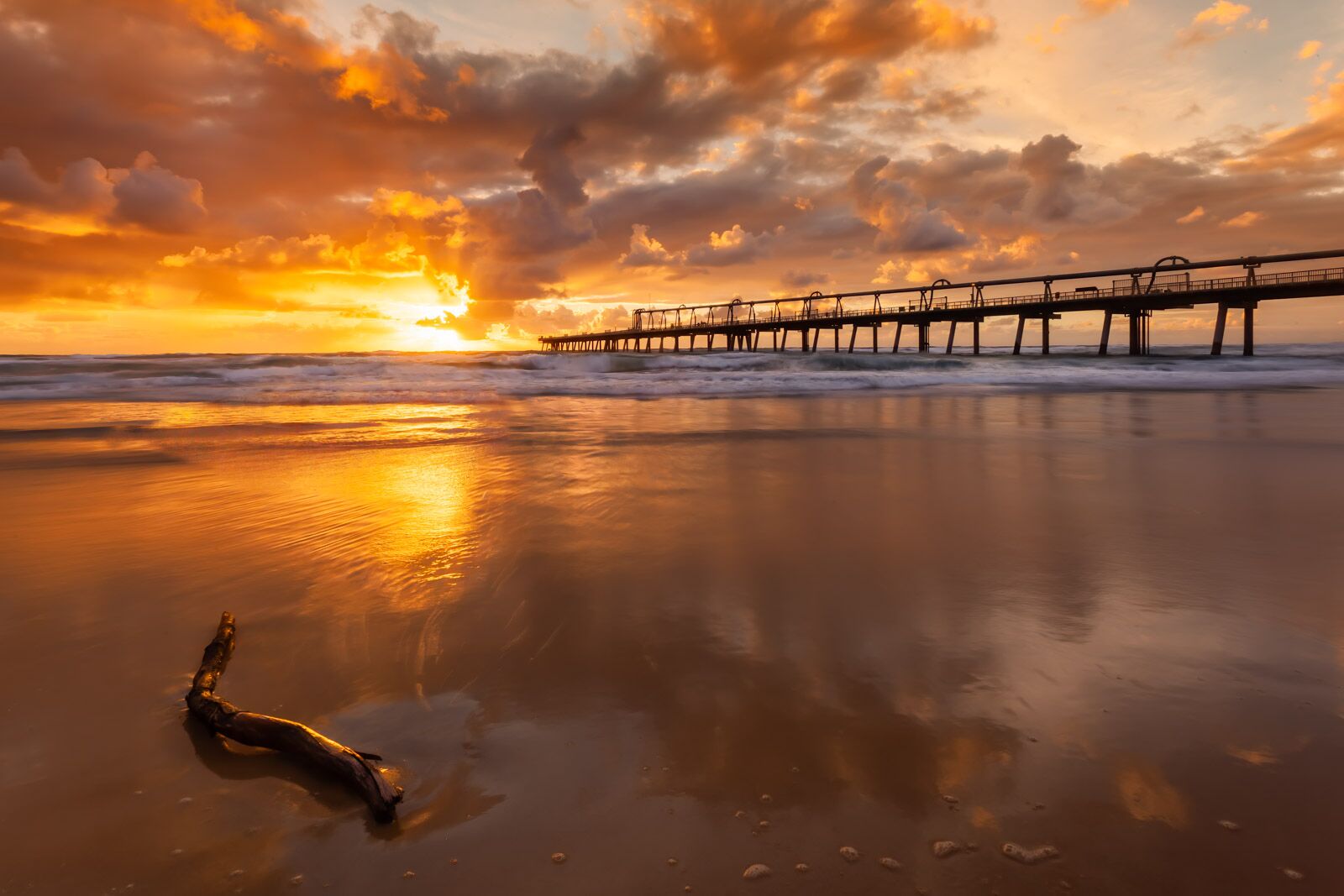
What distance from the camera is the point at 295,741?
2.30 m

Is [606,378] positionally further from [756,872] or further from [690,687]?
[756,872]

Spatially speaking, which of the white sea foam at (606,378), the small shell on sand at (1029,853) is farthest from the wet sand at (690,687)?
the white sea foam at (606,378)

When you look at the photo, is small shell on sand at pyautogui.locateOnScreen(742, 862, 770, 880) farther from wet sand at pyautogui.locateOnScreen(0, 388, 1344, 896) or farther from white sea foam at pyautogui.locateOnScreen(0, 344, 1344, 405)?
white sea foam at pyautogui.locateOnScreen(0, 344, 1344, 405)

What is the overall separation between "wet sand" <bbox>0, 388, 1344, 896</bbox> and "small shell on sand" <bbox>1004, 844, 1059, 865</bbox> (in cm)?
3

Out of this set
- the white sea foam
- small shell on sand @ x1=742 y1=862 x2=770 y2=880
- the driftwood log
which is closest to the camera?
small shell on sand @ x1=742 y1=862 x2=770 y2=880

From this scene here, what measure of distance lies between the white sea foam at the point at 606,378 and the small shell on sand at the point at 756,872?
21.2m

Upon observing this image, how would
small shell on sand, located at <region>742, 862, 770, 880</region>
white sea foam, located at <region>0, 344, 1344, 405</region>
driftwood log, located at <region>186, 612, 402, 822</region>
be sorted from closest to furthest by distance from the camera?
small shell on sand, located at <region>742, 862, 770, 880</region> → driftwood log, located at <region>186, 612, 402, 822</region> → white sea foam, located at <region>0, 344, 1344, 405</region>

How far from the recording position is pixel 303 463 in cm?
885

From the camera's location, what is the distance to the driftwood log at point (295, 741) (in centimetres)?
210

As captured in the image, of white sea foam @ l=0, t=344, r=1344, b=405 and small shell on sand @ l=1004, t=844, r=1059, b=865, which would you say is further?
white sea foam @ l=0, t=344, r=1344, b=405

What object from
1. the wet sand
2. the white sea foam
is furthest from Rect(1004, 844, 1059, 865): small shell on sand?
the white sea foam

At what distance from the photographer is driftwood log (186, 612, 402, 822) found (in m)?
2.10

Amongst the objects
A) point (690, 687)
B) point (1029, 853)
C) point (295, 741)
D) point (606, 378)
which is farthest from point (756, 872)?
point (606, 378)

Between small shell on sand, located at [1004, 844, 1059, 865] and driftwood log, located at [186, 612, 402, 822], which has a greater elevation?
driftwood log, located at [186, 612, 402, 822]
